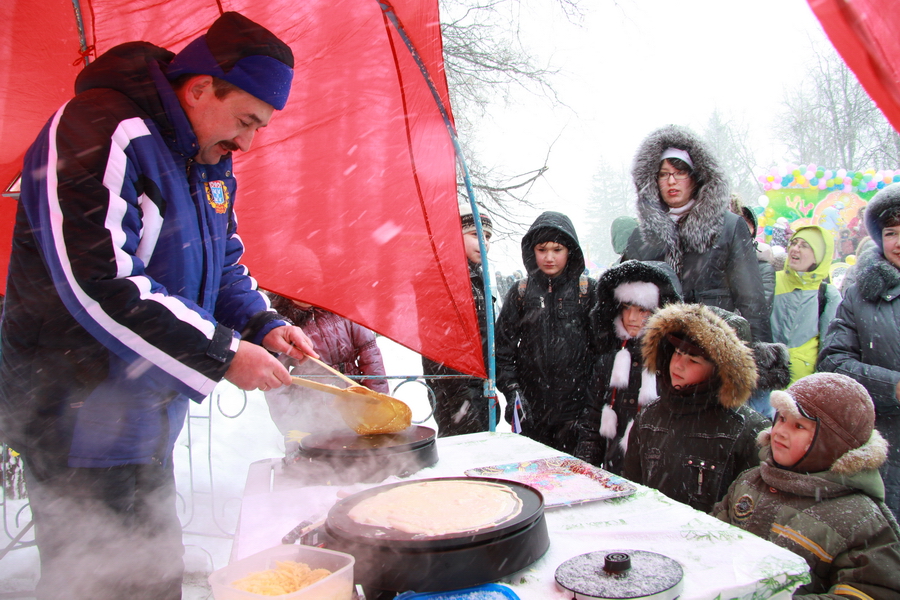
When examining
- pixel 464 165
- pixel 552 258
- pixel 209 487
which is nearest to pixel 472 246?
pixel 552 258

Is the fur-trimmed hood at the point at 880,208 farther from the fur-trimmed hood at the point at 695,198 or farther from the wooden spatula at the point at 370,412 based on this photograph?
the wooden spatula at the point at 370,412

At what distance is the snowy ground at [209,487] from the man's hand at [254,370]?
1.80 metres

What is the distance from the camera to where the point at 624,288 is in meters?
3.03

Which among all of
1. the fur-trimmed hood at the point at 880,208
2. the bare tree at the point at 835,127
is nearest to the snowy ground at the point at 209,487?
the fur-trimmed hood at the point at 880,208

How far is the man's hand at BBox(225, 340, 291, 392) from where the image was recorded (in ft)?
4.55

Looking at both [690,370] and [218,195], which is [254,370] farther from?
[690,370]

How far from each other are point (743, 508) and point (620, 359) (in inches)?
44.1

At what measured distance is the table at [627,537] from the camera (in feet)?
3.51

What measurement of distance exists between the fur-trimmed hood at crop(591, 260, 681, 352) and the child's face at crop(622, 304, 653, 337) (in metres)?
0.03

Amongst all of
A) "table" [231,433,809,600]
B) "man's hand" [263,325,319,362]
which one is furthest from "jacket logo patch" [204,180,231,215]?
"table" [231,433,809,600]

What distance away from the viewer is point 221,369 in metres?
1.38

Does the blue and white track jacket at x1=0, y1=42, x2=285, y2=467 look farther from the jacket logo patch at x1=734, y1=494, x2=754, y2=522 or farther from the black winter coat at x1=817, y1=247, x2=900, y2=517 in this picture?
the black winter coat at x1=817, y1=247, x2=900, y2=517

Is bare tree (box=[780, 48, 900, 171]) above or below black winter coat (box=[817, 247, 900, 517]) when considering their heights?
above

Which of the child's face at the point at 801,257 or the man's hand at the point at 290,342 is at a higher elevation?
the man's hand at the point at 290,342
